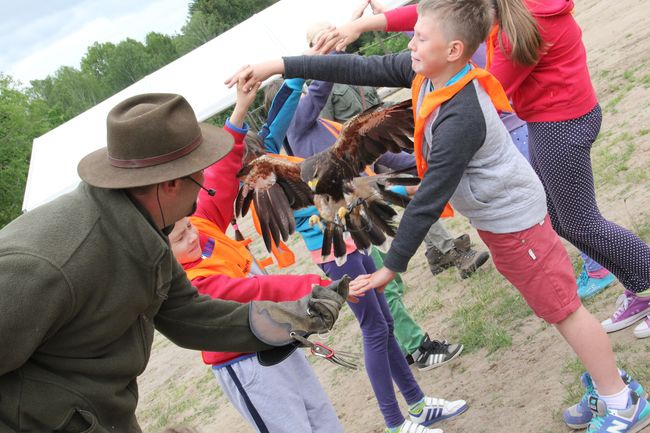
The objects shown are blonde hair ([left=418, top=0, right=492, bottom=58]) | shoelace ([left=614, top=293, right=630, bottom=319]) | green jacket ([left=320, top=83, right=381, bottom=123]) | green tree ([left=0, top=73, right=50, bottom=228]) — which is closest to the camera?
blonde hair ([left=418, top=0, right=492, bottom=58])

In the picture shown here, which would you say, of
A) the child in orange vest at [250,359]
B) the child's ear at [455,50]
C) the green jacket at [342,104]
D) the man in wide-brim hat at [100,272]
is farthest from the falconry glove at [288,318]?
the green jacket at [342,104]

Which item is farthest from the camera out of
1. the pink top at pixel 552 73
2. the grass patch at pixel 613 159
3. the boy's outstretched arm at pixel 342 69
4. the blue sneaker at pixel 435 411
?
the grass patch at pixel 613 159

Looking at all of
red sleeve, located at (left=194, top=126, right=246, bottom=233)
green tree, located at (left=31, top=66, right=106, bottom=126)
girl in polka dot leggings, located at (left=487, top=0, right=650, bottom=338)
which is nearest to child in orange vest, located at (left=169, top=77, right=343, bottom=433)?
red sleeve, located at (left=194, top=126, right=246, bottom=233)

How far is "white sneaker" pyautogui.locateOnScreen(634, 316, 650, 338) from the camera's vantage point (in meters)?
3.62

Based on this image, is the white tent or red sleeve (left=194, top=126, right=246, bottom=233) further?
the white tent

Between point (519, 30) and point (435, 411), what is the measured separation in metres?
2.18

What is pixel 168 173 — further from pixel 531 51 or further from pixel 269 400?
pixel 531 51

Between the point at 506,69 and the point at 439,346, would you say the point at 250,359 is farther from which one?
the point at 439,346

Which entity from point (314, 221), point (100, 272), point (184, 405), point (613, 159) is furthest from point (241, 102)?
point (613, 159)

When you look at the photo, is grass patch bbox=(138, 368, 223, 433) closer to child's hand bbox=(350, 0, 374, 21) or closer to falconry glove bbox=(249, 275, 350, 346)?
falconry glove bbox=(249, 275, 350, 346)

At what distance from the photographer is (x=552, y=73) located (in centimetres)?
320

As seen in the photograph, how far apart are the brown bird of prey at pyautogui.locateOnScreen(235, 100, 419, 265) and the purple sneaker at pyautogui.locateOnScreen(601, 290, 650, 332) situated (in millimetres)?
1421

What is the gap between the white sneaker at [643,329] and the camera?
3623 mm

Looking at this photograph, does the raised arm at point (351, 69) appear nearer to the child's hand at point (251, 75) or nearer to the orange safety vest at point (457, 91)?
the child's hand at point (251, 75)
